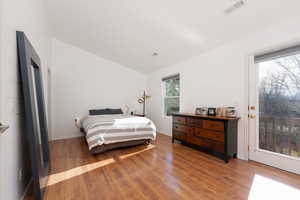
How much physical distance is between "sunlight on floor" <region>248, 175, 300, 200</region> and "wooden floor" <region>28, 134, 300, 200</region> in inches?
0.4

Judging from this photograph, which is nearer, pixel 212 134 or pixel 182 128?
pixel 212 134

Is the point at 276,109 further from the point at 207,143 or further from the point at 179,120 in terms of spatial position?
the point at 179,120

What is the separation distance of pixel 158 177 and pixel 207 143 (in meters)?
1.31

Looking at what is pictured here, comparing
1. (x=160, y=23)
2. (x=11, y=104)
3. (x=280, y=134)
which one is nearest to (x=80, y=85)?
(x=160, y=23)

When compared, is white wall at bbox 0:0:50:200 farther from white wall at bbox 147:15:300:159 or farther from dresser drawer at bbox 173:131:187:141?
white wall at bbox 147:15:300:159

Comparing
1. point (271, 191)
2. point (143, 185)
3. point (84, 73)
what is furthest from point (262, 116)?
point (84, 73)

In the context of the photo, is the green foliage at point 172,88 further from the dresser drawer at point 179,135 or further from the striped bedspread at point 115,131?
the striped bedspread at point 115,131

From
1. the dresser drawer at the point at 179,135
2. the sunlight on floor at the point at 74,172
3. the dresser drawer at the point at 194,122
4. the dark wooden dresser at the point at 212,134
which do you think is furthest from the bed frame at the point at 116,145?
the dresser drawer at the point at 194,122

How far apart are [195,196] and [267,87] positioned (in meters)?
2.16

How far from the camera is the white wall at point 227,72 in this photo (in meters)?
2.21

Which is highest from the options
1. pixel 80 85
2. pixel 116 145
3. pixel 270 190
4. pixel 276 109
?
pixel 80 85

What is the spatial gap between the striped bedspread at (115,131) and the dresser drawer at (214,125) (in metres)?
1.24

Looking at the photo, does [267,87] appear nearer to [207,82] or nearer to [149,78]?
[207,82]

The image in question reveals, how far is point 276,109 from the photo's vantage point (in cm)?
228
